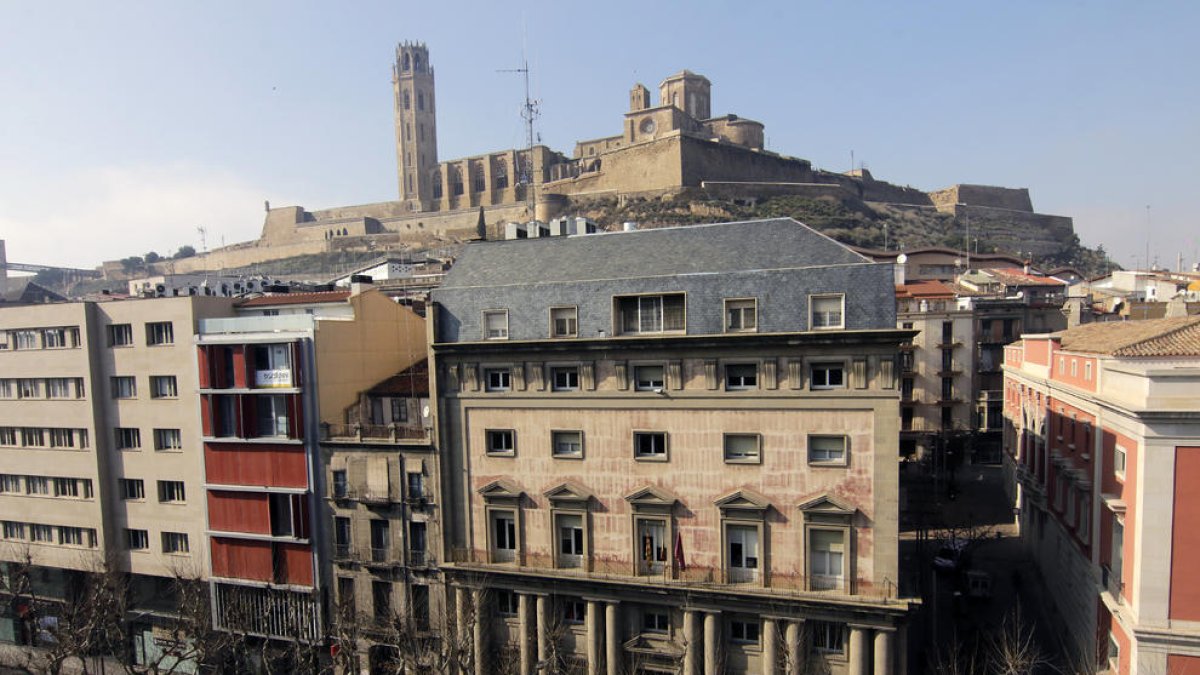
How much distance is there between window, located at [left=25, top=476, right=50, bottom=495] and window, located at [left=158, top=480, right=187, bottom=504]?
309 inches

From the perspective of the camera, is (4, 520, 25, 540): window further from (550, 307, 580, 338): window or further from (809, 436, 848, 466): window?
(809, 436, 848, 466): window

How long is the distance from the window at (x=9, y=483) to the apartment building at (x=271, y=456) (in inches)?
553

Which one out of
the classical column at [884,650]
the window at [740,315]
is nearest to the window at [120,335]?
the window at [740,315]

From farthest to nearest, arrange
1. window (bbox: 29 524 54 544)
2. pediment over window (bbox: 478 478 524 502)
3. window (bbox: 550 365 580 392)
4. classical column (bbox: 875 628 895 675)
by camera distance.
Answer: window (bbox: 29 524 54 544)
pediment over window (bbox: 478 478 524 502)
window (bbox: 550 365 580 392)
classical column (bbox: 875 628 895 675)

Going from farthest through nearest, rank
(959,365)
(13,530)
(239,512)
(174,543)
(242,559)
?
1. (959,365)
2. (13,530)
3. (174,543)
4. (242,559)
5. (239,512)

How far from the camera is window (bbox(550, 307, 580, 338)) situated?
82.6ft

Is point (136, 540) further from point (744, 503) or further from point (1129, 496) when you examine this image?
point (1129, 496)

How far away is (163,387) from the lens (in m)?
32.0

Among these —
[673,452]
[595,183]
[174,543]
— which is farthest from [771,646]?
[595,183]

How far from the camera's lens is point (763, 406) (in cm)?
2320

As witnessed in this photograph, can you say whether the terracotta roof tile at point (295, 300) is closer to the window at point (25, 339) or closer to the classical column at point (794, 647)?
the window at point (25, 339)

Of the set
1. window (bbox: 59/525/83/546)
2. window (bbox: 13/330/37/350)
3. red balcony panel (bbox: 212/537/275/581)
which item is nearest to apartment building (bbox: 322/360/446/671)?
red balcony panel (bbox: 212/537/275/581)

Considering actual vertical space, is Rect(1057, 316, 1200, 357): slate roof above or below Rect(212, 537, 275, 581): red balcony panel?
above

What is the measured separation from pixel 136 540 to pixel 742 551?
98.0ft
